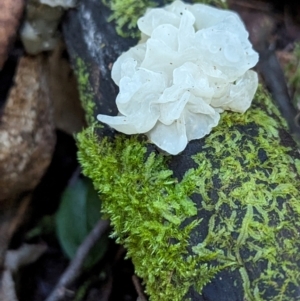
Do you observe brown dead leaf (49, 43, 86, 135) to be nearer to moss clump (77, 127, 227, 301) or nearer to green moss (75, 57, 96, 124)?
green moss (75, 57, 96, 124)

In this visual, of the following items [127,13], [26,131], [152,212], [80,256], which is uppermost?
[127,13]

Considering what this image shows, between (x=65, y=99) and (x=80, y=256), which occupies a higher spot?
(x=65, y=99)

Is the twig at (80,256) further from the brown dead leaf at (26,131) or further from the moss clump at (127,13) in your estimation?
the moss clump at (127,13)

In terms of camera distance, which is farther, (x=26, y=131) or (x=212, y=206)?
(x=26, y=131)

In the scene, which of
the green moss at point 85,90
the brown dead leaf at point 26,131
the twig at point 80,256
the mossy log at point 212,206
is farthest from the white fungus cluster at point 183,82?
the twig at point 80,256

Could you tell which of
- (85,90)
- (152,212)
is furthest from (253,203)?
(85,90)

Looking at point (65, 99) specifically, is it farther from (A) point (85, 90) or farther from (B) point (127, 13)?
(B) point (127, 13)

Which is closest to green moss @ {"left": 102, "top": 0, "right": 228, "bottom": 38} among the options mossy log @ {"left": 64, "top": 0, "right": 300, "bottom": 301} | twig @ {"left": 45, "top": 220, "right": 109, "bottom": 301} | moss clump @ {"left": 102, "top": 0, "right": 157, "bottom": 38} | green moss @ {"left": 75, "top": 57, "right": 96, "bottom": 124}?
moss clump @ {"left": 102, "top": 0, "right": 157, "bottom": 38}
